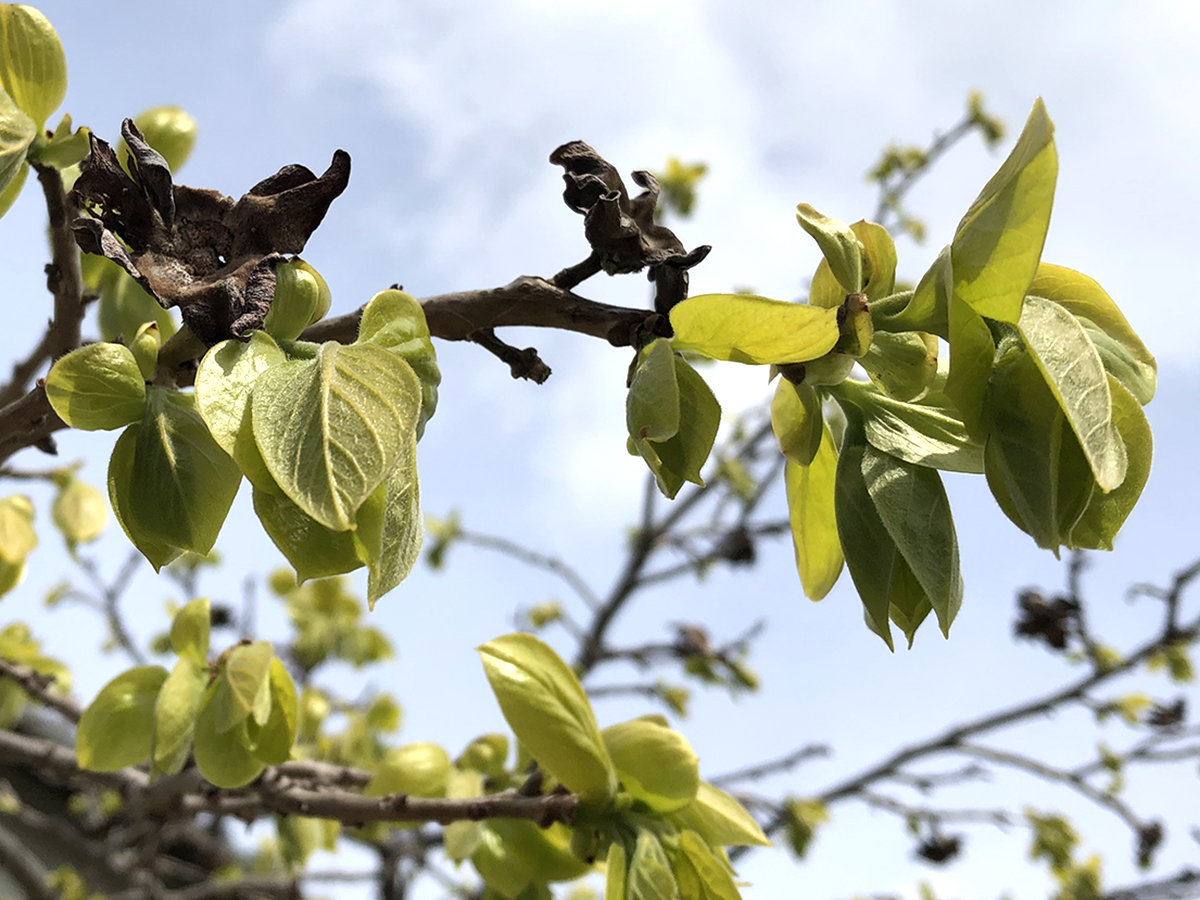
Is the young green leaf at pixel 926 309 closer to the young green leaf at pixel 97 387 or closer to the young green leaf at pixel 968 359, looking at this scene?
Result: the young green leaf at pixel 968 359

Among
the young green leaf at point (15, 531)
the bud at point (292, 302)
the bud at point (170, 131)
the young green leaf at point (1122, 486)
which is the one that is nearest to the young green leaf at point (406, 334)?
the bud at point (292, 302)

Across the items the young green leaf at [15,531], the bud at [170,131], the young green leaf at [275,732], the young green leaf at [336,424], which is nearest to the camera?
the young green leaf at [336,424]

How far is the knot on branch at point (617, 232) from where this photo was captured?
1.66ft

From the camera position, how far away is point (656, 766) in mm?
663

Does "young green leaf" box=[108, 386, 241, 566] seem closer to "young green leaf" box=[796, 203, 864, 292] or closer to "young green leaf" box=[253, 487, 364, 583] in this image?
"young green leaf" box=[253, 487, 364, 583]

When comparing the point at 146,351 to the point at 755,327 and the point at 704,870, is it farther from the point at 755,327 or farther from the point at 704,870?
the point at 704,870

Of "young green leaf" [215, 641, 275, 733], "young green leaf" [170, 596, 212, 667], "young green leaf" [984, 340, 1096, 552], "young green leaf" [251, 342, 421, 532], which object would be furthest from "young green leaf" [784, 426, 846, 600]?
"young green leaf" [170, 596, 212, 667]

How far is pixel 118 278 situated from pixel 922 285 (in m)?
0.70

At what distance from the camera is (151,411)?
454mm

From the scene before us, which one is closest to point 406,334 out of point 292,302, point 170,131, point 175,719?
point 292,302

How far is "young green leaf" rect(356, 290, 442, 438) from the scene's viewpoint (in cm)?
43

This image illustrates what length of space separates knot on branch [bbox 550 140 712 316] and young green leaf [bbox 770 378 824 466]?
0.07 meters

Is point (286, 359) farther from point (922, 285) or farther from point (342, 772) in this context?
point (342, 772)

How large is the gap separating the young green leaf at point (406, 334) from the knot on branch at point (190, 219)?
0.05m
